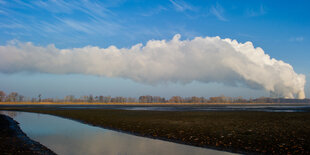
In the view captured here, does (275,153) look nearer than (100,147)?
Yes

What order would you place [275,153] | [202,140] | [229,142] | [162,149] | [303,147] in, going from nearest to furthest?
[275,153]
[303,147]
[162,149]
[229,142]
[202,140]

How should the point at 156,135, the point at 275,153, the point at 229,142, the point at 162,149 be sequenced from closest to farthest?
the point at 275,153 → the point at 162,149 → the point at 229,142 → the point at 156,135

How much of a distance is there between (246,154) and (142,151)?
7.55 m

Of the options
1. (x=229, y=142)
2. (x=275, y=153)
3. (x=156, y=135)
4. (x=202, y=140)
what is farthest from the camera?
(x=156, y=135)

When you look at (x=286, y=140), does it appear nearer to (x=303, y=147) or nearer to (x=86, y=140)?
(x=303, y=147)

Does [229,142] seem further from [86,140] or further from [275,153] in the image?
[86,140]

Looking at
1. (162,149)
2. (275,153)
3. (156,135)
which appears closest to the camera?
(275,153)

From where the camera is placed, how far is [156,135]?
2414 centimetres

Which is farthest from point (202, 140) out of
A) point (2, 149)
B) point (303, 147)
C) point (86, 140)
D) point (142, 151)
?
point (2, 149)

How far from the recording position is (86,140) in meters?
21.1

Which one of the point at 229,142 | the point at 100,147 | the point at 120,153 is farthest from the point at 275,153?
the point at 100,147

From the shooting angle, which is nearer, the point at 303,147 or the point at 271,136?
the point at 303,147

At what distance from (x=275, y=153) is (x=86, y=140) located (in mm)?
16215

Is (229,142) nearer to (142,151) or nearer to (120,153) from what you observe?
(142,151)
